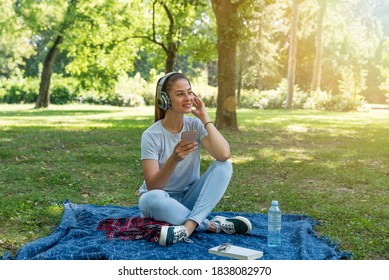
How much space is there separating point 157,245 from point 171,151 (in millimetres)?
817

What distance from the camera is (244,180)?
8.31 metres

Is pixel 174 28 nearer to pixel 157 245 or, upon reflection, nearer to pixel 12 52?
pixel 157 245

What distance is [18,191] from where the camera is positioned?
7082mm

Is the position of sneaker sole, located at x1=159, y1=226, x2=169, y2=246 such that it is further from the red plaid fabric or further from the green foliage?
the green foliage

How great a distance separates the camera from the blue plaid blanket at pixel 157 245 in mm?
4106

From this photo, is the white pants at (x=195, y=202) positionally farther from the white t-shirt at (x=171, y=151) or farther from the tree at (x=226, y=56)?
the tree at (x=226, y=56)

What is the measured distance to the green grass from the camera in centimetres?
543

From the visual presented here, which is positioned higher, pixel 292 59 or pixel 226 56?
pixel 292 59

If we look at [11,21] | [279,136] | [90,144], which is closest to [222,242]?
[90,144]

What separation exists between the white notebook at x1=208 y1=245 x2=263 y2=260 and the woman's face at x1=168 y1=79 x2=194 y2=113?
3.80 ft

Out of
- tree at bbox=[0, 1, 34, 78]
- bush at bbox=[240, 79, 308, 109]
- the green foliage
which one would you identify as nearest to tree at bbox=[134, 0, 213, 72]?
tree at bbox=[0, 1, 34, 78]

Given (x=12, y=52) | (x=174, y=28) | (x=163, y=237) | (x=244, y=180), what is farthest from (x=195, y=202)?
(x=12, y=52)

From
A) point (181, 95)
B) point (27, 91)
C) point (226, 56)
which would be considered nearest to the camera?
point (181, 95)

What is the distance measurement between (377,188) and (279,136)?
807 centimetres
